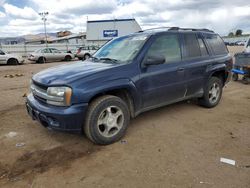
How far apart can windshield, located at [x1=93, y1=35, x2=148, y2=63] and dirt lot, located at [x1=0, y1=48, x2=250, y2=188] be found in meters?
1.37

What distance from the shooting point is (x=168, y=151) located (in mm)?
3619

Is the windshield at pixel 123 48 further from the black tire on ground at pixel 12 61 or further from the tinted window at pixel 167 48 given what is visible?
the black tire on ground at pixel 12 61

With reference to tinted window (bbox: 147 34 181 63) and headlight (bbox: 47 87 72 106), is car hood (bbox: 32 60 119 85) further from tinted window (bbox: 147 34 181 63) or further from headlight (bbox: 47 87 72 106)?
tinted window (bbox: 147 34 181 63)

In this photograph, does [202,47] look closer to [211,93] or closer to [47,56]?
[211,93]

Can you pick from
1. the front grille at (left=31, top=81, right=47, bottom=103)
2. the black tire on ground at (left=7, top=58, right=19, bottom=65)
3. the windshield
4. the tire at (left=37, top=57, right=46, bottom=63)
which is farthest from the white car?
the front grille at (left=31, top=81, right=47, bottom=103)

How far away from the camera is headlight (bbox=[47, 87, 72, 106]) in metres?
3.41

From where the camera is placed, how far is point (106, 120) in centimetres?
384

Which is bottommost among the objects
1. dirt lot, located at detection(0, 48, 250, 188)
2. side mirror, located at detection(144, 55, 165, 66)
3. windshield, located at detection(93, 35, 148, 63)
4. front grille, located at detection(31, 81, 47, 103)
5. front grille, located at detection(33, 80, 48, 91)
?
dirt lot, located at detection(0, 48, 250, 188)

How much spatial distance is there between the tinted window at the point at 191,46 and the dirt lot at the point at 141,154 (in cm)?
132

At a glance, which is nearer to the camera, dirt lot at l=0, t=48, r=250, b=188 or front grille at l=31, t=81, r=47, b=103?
dirt lot at l=0, t=48, r=250, b=188

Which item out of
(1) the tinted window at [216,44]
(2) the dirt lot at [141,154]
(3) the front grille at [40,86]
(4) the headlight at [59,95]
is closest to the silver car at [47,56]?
(2) the dirt lot at [141,154]

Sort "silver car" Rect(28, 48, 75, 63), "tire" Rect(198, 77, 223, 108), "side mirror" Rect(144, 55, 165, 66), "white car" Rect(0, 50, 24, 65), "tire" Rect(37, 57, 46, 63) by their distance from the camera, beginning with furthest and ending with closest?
"tire" Rect(37, 57, 46, 63) → "silver car" Rect(28, 48, 75, 63) → "white car" Rect(0, 50, 24, 65) → "tire" Rect(198, 77, 223, 108) → "side mirror" Rect(144, 55, 165, 66)

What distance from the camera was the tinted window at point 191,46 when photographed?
497cm

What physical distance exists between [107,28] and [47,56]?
26.8 m
